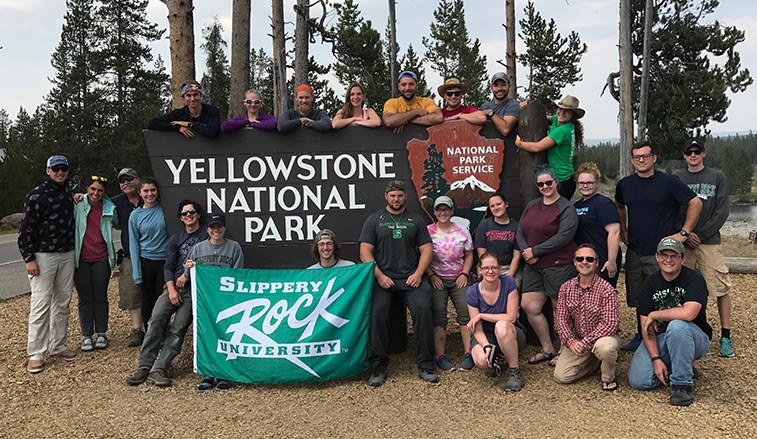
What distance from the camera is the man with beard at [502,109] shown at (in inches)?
200

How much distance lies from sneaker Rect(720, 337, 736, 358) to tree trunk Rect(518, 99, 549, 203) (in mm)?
2050

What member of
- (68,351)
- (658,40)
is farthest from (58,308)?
(658,40)

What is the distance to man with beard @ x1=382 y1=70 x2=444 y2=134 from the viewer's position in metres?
4.94

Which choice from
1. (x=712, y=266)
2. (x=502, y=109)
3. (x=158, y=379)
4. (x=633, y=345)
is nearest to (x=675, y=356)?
(x=633, y=345)

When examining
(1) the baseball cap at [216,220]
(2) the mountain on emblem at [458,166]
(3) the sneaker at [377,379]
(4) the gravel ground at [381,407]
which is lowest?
(4) the gravel ground at [381,407]

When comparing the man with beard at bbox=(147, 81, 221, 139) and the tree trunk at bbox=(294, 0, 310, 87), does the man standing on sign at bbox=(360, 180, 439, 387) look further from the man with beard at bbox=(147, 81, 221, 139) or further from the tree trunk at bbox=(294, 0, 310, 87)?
the tree trunk at bbox=(294, 0, 310, 87)

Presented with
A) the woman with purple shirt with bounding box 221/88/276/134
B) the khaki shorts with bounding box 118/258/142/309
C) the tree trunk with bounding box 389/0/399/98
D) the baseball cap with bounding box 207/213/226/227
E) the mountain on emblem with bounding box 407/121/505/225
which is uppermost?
the tree trunk with bounding box 389/0/399/98

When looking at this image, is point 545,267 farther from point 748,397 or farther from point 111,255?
point 111,255

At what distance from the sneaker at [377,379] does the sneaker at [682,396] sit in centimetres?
204

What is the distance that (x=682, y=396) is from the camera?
3744mm

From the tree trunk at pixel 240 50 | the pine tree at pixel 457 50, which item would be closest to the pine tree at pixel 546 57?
the pine tree at pixel 457 50

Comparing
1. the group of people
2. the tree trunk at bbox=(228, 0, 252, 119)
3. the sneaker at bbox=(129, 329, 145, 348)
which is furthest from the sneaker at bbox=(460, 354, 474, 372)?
the tree trunk at bbox=(228, 0, 252, 119)

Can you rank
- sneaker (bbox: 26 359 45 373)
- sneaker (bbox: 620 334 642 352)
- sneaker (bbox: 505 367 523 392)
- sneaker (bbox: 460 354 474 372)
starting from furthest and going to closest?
sneaker (bbox: 620 334 642 352) < sneaker (bbox: 26 359 45 373) < sneaker (bbox: 460 354 474 372) < sneaker (bbox: 505 367 523 392)

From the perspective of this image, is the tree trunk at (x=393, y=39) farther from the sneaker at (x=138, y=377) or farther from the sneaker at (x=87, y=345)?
the sneaker at (x=138, y=377)
